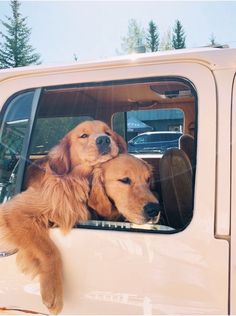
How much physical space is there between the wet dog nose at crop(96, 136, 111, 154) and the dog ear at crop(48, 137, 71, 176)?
142 millimetres

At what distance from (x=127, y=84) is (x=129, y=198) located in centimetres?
51

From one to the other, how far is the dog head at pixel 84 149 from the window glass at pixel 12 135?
0.59ft

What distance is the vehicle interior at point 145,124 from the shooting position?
4.99 feet

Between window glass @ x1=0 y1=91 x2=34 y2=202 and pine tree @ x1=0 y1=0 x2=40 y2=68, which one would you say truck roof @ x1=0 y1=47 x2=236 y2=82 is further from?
A: pine tree @ x1=0 y1=0 x2=40 y2=68

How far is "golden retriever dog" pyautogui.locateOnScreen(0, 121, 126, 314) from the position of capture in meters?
1.55

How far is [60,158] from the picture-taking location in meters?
1.66

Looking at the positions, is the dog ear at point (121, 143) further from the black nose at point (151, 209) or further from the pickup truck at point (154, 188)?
the black nose at point (151, 209)

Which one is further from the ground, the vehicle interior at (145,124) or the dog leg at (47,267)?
the vehicle interior at (145,124)

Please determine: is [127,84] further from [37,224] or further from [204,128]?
[37,224]

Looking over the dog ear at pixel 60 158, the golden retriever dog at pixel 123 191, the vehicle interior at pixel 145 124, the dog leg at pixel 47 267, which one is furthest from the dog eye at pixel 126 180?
the dog leg at pixel 47 267

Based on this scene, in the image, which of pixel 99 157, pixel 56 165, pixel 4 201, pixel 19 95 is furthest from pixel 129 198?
pixel 19 95

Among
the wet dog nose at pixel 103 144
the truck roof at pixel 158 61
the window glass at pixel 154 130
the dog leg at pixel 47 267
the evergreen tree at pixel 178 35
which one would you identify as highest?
the evergreen tree at pixel 178 35

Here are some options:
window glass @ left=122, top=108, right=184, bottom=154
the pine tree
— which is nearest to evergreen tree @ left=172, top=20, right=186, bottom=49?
the pine tree

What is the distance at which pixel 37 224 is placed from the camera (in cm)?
158
